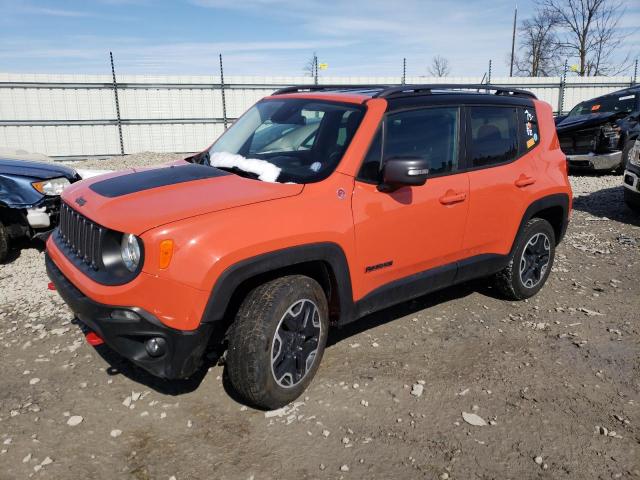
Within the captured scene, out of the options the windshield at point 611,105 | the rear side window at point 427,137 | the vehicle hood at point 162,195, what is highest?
the windshield at point 611,105

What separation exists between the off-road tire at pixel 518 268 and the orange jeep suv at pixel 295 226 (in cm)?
5

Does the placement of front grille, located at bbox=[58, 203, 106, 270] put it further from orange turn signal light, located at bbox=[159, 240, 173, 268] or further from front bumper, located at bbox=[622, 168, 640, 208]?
front bumper, located at bbox=[622, 168, 640, 208]

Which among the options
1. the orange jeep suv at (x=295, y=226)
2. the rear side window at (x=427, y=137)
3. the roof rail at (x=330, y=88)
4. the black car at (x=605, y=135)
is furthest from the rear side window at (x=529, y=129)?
the black car at (x=605, y=135)

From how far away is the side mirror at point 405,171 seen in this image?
320 centimetres

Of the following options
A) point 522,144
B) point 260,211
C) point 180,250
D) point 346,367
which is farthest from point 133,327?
point 522,144

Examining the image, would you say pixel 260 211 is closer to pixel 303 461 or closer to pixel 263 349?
pixel 263 349

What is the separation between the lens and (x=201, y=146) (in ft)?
56.0

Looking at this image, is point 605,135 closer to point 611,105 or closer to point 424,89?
point 611,105

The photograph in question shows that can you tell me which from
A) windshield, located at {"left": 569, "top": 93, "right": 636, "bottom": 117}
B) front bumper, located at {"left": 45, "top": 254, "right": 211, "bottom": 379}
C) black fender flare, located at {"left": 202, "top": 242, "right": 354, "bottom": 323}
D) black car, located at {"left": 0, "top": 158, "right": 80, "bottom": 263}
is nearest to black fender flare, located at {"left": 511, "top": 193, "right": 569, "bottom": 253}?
black fender flare, located at {"left": 202, "top": 242, "right": 354, "bottom": 323}

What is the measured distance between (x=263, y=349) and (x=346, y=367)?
Answer: 97 centimetres

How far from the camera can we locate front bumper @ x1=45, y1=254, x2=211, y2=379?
2701 mm

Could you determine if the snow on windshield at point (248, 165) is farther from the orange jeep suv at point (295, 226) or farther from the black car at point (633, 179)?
the black car at point (633, 179)

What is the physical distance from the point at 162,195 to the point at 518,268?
10.2 ft

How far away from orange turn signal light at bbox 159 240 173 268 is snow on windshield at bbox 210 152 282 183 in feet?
2.88
